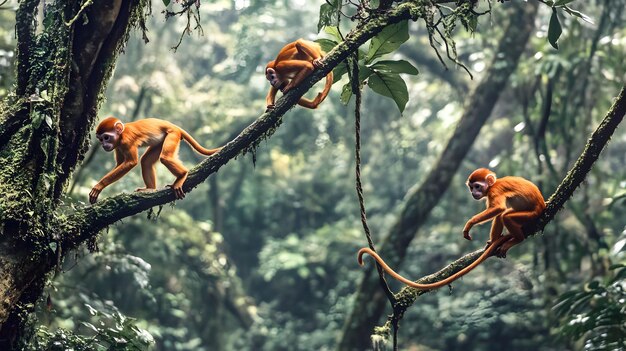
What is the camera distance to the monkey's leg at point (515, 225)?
10.1 feet

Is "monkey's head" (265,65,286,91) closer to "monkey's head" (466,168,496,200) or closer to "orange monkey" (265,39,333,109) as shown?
"orange monkey" (265,39,333,109)

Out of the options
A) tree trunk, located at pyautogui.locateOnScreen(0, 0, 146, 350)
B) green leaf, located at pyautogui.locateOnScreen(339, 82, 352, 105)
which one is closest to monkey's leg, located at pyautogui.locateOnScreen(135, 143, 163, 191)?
tree trunk, located at pyautogui.locateOnScreen(0, 0, 146, 350)

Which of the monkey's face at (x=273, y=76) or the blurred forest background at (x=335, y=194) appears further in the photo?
the blurred forest background at (x=335, y=194)

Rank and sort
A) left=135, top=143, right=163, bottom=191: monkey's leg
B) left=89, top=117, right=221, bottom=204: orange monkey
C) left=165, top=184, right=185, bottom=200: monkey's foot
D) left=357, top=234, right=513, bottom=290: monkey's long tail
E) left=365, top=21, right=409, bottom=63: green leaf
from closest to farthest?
left=357, top=234, right=513, bottom=290: monkey's long tail → left=165, top=184, right=185, bottom=200: monkey's foot → left=365, top=21, right=409, bottom=63: green leaf → left=89, top=117, right=221, bottom=204: orange monkey → left=135, top=143, right=163, bottom=191: monkey's leg

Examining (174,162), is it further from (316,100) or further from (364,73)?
(364,73)

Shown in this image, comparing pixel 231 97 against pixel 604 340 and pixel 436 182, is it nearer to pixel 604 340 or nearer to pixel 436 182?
pixel 436 182

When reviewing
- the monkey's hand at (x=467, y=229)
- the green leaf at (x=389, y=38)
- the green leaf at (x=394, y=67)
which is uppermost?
the green leaf at (x=389, y=38)

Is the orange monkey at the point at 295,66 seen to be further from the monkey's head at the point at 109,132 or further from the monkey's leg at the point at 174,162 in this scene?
the monkey's head at the point at 109,132

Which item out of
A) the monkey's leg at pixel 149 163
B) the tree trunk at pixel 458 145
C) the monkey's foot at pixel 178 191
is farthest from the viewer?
the tree trunk at pixel 458 145

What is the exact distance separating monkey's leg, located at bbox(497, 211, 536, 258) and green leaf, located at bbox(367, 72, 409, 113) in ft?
2.44

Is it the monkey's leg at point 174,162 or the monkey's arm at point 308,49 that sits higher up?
the monkey's arm at point 308,49

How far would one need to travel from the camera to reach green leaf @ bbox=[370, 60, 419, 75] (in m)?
2.99

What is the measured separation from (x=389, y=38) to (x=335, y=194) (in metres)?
10.7

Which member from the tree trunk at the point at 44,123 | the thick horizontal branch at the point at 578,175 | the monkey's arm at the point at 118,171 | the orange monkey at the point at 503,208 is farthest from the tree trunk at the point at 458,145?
the tree trunk at the point at 44,123
